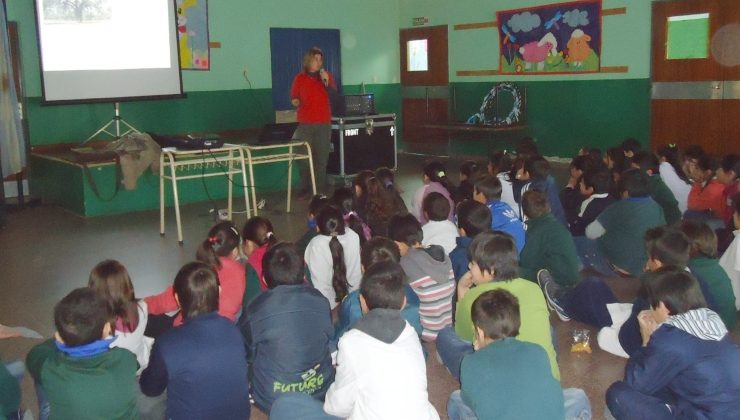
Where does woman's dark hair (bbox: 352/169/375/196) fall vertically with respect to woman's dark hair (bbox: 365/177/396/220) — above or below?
above

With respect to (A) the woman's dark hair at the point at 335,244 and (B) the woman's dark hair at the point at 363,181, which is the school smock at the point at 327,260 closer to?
(A) the woman's dark hair at the point at 335,244

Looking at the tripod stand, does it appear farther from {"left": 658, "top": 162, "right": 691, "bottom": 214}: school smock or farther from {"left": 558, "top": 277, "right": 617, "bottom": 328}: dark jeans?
{"left": 558, "top": 277, "right": 617, "bottom": 328}: dark jeans

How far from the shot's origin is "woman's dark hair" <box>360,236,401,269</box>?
A: 10.3 feet

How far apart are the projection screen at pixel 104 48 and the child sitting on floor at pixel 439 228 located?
526 cm

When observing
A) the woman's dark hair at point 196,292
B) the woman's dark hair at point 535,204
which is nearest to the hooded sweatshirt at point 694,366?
the woman's dark hair at point 196,292

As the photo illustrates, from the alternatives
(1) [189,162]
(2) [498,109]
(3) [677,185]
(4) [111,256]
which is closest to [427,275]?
(3) [677,185]

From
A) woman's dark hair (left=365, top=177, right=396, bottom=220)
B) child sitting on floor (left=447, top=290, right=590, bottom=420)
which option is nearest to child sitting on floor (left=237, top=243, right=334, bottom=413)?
child sitting on floor (left=447, top=290, right=590, bottom=420)

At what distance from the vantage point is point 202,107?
9453mm

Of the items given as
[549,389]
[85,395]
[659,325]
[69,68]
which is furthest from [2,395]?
[69,68]

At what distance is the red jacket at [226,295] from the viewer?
3.34m

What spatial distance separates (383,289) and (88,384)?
95cm

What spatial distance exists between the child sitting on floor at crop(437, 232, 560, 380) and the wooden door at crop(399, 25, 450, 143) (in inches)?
323

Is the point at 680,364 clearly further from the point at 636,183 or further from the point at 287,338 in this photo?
the point at 636,183

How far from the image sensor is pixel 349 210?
4578 mm
